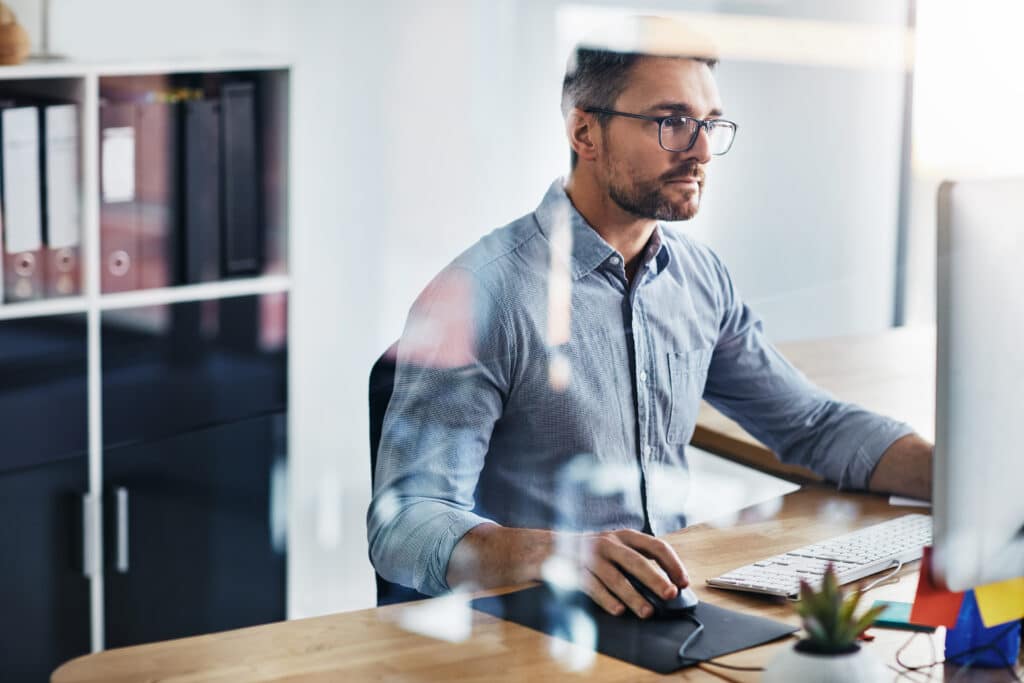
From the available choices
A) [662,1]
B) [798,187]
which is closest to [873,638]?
[662,1]

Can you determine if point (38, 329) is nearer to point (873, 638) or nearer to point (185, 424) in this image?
point (185, 424)

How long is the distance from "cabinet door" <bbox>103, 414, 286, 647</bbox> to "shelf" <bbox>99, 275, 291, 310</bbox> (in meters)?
0.23

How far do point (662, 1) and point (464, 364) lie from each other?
179cm

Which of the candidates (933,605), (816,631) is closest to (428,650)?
(816,631)

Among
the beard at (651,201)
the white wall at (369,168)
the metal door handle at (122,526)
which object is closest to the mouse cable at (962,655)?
the beard at (651,201)

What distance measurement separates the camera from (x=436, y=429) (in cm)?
147

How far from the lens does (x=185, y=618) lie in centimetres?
238

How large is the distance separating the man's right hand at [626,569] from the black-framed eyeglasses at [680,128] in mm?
665

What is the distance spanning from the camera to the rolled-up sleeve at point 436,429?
4.57 feet

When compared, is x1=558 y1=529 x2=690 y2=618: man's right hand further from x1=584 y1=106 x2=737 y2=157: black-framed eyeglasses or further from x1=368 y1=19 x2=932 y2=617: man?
x1=584 y1=106 x2=737 y2=157: black-framed eyeglasses

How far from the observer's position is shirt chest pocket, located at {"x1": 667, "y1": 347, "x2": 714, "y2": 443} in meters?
1.74

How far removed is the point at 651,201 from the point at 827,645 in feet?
2.73

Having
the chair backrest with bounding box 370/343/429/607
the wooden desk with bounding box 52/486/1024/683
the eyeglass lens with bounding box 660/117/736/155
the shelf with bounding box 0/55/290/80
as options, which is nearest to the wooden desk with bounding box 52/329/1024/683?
the wooden desk with bounding box 52/486/1024/683

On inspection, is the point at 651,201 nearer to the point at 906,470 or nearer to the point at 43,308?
the point at 906,470
